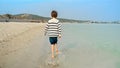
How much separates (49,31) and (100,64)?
7.07ft

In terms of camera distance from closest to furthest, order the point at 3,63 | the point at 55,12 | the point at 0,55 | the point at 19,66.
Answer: the point at 19,66 → the point at 3,63 → the point at 55,12 → the point at 0,55

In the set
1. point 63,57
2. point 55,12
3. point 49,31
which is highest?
point 55,12

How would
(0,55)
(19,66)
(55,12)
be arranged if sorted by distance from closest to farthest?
(19,66), (55,12), (0,55)

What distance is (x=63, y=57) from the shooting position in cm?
1165

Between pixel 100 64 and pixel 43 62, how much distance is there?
74.0 inches

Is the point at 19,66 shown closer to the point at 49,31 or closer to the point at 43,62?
the point at 43,62

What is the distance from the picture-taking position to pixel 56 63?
33.1 ft

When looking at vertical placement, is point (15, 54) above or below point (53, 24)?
below

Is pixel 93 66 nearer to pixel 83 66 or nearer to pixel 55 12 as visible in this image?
pixel 83 66

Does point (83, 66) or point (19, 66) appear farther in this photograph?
point (83, 66)

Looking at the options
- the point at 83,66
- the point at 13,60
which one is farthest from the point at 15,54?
the point at 83,66

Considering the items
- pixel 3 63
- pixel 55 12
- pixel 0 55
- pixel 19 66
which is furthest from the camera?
pixel 0 55

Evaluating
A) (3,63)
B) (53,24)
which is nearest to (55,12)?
(53,24)

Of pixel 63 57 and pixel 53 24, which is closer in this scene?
pixel 53 24
